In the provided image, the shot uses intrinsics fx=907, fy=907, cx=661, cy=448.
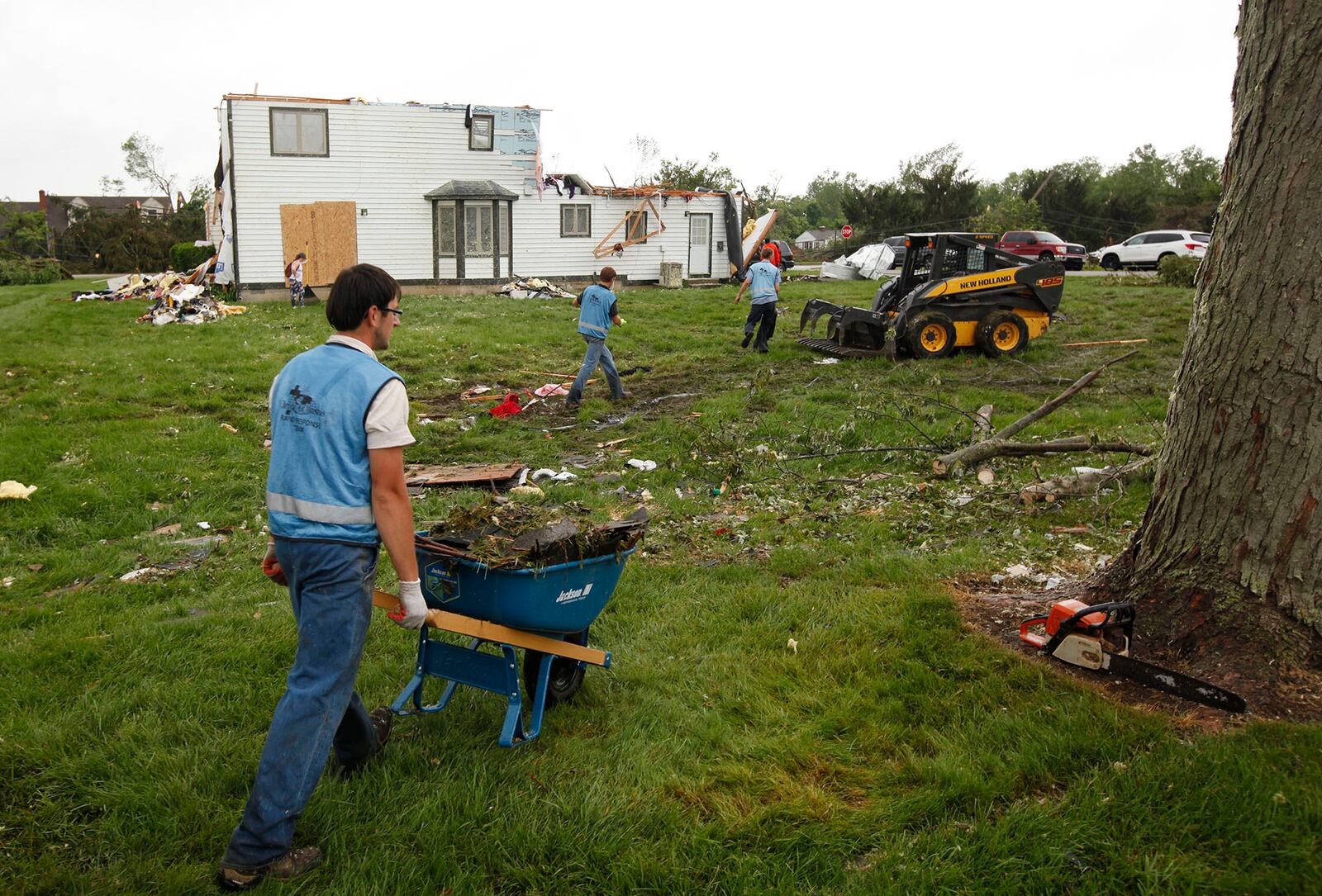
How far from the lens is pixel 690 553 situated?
6570 mm

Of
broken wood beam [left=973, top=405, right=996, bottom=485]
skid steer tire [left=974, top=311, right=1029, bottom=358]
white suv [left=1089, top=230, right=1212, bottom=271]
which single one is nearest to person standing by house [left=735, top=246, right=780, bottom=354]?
skid steer tire [left=974, top=311, right=1029, bottom=358]

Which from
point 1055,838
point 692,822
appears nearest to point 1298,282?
point 1055,838

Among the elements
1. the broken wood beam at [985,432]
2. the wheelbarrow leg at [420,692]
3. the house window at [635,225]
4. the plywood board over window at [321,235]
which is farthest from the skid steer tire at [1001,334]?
the plywood board over window at [321,235]

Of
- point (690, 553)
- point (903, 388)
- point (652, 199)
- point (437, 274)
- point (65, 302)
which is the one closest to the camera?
point (690, 553)

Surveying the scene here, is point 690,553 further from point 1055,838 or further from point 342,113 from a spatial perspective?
point 342,113

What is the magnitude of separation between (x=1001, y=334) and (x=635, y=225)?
1744cm

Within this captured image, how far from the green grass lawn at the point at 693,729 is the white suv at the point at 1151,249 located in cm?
2629

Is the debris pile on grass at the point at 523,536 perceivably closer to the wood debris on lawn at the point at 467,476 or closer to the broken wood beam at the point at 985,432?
the wood debris on lawn at the point at 467,476

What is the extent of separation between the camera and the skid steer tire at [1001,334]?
14695 millimetres

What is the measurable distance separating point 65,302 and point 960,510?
26.5 m

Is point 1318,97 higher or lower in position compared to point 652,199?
lower

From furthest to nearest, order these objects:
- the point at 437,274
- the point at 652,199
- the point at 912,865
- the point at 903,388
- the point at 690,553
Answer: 1. the point at 652,199
2. the point at 437,274
3. the point at 903,388
4. the point at 690,553
5. the point at 912,865

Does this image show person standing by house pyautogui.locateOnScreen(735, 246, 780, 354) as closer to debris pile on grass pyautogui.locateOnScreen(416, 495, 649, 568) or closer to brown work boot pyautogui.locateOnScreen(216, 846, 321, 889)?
debris pile on grass pyautogui.locateOnScreen(416, 495, 649, 568)

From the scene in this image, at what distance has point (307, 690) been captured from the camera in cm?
308
